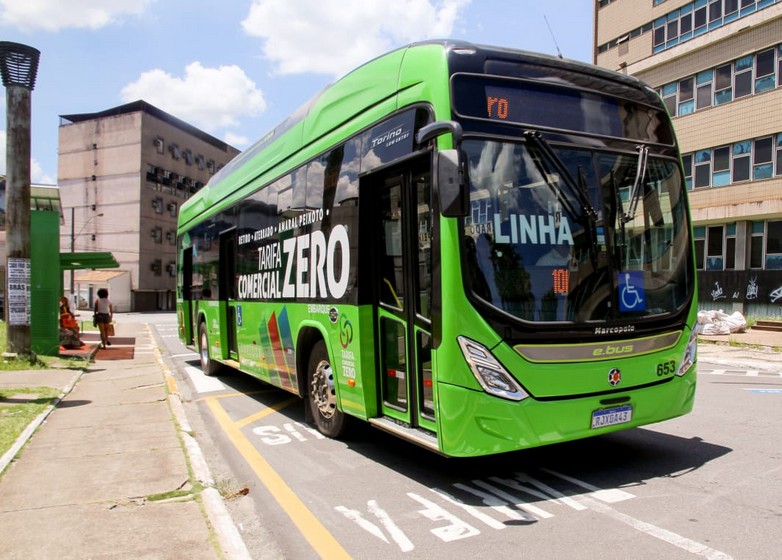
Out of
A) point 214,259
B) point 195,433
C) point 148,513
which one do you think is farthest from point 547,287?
point 214,259

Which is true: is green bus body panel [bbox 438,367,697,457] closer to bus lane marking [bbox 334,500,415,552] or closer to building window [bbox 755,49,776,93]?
bus lane marking [bbox 334,500,415,552]

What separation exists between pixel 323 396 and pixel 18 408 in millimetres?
4670

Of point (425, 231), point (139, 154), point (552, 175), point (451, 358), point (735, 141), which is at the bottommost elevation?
point (451, 358)

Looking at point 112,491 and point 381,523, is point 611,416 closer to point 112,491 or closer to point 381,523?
point 381,523

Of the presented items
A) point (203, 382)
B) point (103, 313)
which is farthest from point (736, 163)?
point (103, 313)

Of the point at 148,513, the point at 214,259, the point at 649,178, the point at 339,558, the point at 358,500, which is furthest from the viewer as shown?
the point at 214,259

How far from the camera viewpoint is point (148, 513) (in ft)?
15.3

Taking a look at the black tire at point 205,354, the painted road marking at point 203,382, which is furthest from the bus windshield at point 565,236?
the black tire at point 205,354

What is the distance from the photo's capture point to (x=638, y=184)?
5305 millimetres

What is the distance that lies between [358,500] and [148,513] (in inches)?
62.8

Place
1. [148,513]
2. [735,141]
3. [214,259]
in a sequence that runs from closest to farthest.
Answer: [148,513], [214,259], [735,141]

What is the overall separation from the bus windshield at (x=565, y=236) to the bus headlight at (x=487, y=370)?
1.15 feet

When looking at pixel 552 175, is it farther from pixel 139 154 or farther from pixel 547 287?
pixel 139 154

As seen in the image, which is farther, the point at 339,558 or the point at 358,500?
the point at 358,500
